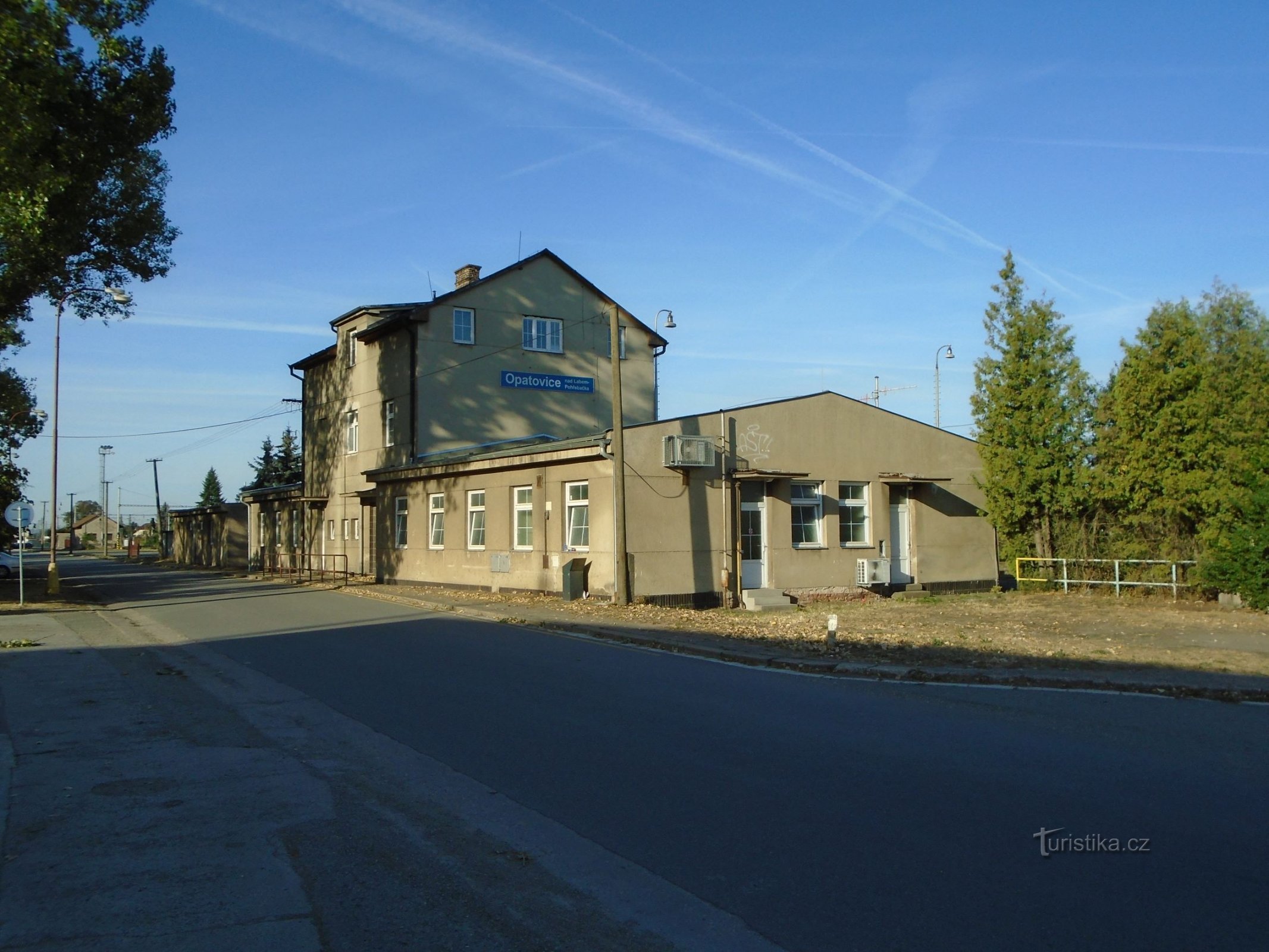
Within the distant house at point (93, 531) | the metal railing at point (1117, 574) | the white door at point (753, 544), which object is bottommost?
the metal railing at point (1117, 574)

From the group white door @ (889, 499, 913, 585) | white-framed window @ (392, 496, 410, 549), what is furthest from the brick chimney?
white door @ (889, 499, 913, 585)

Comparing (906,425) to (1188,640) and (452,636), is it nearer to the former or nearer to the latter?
(1188,640)

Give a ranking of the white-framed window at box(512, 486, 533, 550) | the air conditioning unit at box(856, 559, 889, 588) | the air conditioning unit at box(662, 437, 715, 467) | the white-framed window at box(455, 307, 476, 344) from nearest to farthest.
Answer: the air conditioning unit at box(662, 437, 715, 467), the white-framed window at box(512, 486, 533, 550), the air conditioning unit at box(856, 559, 889, 588), the white-framed window at box(455, 307, 476, 344)

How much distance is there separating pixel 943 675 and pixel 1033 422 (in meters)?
17.8

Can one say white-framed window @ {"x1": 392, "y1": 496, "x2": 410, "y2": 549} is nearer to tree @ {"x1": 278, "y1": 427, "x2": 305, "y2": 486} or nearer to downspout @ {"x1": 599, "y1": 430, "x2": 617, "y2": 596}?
downspout @ {"x1": 599, "y1": 430, "x2": 617, "y2": 596}

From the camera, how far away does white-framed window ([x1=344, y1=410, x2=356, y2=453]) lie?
3862 cm

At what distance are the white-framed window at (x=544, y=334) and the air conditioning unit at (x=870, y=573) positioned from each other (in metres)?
15.4

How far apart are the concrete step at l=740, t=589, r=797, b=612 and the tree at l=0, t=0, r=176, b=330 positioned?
16665 mm

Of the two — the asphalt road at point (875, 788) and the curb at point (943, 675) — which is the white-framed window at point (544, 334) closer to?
the curb at point (943, 675)

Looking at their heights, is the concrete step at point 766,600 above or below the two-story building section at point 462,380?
below

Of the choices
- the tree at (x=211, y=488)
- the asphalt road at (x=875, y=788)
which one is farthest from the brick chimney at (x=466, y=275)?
the tree at (x=211, y=488)

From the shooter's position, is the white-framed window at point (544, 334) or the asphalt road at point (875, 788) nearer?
the asphalt road at point (875, 788)

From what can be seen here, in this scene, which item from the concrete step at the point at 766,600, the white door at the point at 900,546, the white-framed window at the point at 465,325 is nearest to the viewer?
the concrete step at the point at 766,600

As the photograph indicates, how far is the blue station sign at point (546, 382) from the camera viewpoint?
35469 millimetres
